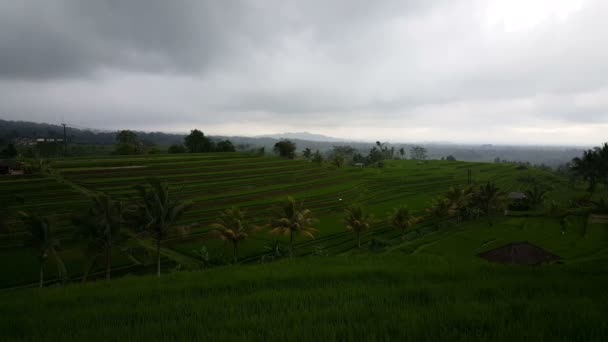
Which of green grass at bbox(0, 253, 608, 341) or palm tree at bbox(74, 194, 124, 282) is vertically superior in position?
green grass at bbox(0, 253, 608, 341)

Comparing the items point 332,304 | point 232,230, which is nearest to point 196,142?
point 232,230

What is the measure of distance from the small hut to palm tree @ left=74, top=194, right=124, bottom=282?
66.7ft

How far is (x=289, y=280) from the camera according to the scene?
18.7 feet

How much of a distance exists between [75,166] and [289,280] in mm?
50170

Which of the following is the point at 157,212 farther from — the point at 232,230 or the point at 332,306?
the point at 332,306

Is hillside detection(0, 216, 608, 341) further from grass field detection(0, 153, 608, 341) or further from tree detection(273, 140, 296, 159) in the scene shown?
tree detection(273, 140, 296, 159)

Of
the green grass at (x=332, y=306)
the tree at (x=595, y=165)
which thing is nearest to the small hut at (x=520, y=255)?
the green grass at (x=332, y=306)

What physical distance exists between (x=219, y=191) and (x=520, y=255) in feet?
105

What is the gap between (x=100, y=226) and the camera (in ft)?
56.0

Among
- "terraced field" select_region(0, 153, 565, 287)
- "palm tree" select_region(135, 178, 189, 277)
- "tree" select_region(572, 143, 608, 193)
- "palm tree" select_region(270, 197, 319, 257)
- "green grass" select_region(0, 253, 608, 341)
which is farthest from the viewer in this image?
"tree" select_region(572, 143, 608, 193)

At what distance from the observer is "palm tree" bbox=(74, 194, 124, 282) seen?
16980 mm

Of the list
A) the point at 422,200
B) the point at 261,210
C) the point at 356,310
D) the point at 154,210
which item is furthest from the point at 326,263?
the point at 422,200

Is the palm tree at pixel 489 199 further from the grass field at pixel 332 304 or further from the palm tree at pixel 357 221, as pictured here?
the grass field at pixel 332 304

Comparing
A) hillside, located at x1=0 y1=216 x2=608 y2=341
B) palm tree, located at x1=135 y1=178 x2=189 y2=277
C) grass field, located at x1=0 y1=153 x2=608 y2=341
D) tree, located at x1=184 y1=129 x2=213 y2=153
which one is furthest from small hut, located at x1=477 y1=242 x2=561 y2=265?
tree, located at x1=184 y1=129 x2=213 y2=153
